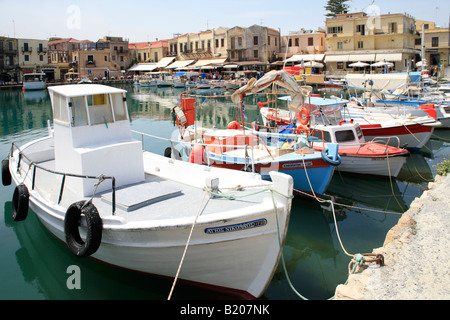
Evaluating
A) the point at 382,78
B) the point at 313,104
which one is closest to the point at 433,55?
the point at 382,78

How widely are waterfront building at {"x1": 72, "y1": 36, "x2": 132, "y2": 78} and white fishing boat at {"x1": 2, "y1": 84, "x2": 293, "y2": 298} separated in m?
80.7

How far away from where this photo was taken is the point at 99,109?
895 cm

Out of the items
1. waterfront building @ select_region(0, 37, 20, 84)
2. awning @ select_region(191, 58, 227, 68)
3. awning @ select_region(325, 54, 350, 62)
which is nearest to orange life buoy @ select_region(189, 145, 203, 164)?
awning @ select_region(325, 54, 350, 62)

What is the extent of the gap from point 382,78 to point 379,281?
24.0 m

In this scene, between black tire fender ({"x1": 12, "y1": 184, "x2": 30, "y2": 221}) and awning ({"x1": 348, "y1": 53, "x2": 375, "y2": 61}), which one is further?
awning ({"x1": 348, "y1": 53, "x2": 375, "y2": 61})

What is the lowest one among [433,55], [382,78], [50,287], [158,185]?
[50,287]

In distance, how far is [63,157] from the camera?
902 centimetres

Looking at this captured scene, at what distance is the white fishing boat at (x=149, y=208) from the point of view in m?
6.79

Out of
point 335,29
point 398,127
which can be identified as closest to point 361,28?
point 335,29

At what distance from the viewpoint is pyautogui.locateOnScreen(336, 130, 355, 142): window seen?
622 inches

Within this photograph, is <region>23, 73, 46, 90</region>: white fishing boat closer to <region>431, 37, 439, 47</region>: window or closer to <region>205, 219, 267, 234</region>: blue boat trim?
<region>431, 37, 439, 47</region>: window

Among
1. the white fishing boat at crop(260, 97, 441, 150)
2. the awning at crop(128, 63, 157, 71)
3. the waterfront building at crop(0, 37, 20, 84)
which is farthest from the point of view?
the awning at crop(128, 63, 157, 71)

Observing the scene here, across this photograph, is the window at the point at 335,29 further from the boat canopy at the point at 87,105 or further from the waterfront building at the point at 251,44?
the boat canopy at the point at 87,105
